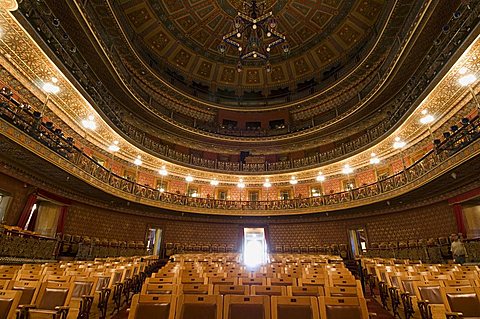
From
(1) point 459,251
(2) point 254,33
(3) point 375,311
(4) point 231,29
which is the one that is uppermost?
(4) point 231,29

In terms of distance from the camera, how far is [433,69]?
10.6 metres

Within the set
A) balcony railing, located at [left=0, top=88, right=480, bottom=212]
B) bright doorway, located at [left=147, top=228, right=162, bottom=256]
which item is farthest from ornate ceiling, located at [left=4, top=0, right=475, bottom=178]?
bright doorway, located at [left=147, top=228, right=162, bottom=256]

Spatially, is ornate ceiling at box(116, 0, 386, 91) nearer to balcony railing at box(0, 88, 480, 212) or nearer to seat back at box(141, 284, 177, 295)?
balcony railing at box(0, 88, 480, 212)

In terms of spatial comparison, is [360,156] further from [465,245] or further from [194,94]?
[194,94]

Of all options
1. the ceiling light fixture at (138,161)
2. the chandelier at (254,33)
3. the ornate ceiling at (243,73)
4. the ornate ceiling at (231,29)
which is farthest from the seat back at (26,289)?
the ornate ceiling at (231,29)

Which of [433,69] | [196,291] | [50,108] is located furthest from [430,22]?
[50,108]

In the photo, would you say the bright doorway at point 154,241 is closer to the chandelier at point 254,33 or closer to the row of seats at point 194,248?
the row of seats at point 194,248

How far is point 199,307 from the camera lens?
117 inches

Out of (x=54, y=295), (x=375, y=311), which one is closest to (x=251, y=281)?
(x=375, y=311)

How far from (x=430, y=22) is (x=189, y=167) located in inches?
639

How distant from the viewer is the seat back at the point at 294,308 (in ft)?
9.37

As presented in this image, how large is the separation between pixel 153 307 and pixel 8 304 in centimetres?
182

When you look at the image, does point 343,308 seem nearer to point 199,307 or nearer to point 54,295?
point 199,307

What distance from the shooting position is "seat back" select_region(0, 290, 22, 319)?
298 cm
